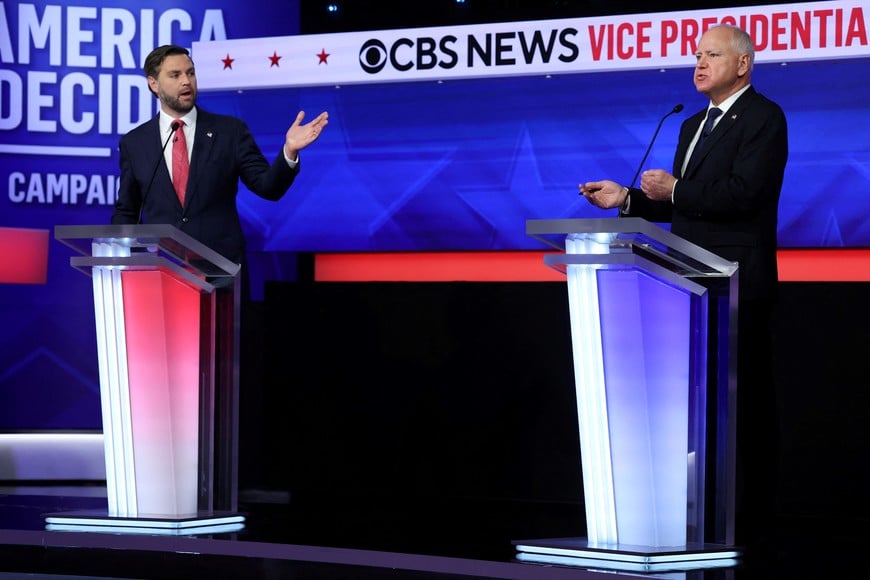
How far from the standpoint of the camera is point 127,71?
5.36 meters

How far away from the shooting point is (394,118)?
516cm

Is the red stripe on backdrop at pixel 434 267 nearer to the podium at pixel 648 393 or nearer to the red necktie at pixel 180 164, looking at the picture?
the red necktie at pixel 180 164

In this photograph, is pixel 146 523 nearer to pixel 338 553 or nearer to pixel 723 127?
pixel 338 553

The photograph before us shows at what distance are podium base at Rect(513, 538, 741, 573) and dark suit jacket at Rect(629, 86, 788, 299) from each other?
70 cm

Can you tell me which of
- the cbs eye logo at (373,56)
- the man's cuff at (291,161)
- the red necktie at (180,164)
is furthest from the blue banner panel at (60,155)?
the man's cuff at (291,161)

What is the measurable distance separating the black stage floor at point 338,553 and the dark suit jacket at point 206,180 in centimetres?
84

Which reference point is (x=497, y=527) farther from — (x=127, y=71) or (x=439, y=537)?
(x=127, y=71)

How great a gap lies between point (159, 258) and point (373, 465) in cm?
149

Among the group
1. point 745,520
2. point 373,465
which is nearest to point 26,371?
point 373,465

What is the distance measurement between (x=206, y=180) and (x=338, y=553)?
130 centimetres

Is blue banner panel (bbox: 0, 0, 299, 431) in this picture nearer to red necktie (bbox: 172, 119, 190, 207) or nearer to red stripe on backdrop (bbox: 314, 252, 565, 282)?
red stripe on backdrop (bbox: 314, 252, 565, 282)

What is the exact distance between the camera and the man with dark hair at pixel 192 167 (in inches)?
145

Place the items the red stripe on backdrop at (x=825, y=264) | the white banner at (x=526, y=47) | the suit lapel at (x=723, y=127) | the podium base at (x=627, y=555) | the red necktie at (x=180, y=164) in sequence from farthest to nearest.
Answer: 1. the red stripe on backdrop at (x=825, y=264)
2. the white banner at (x=526, y=47)
3. the red necktie at (x=180, y=164)
4. the suit lapel at (x=723, y=127)
5. the podium base at (x=627, y=555)

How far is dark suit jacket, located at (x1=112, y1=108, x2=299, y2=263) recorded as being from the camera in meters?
3.69
